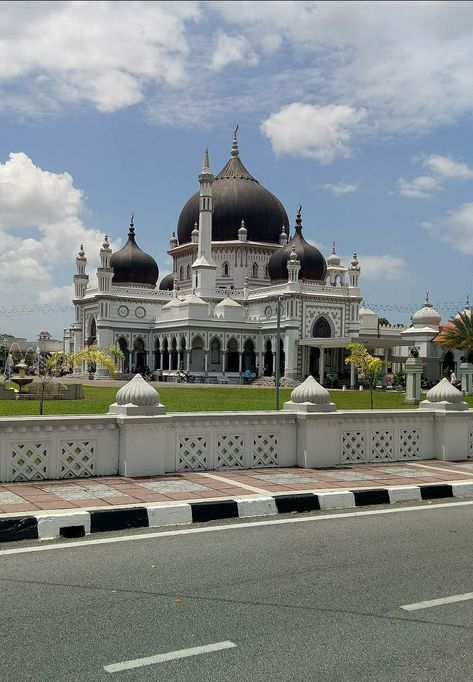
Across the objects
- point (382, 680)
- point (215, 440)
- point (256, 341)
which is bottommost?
point (382, 680)

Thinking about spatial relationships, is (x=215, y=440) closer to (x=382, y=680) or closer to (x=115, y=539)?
(x=115, y=539)

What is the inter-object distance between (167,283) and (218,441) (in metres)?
68.2

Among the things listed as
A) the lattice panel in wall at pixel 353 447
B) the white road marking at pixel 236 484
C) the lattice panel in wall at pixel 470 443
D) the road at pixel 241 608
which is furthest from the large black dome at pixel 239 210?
the road at pixel 241 608

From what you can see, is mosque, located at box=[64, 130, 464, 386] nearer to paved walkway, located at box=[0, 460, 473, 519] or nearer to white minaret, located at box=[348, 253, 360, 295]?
white minaret, located at box=[348, 253, 360, 295]

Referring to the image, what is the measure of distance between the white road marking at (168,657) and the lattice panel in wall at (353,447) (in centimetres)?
697

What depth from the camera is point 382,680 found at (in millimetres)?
3885

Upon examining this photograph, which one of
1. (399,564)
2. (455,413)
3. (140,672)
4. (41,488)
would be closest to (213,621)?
(140,672)

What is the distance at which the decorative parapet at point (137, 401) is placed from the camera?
942 centimetres

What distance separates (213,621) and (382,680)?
116 cm

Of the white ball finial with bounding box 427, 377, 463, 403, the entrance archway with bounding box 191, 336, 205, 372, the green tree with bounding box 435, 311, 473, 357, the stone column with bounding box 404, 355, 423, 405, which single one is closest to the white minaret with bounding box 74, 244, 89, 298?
the entrance archway with bounding box 191, 336, 205, 372

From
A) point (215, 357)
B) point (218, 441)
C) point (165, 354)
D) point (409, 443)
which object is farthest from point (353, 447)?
point (165, 354)

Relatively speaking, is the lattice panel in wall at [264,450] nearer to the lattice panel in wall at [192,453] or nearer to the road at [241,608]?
the lattice panel in wall at [192,453]

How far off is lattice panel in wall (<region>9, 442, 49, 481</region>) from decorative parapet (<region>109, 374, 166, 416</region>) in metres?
1.02

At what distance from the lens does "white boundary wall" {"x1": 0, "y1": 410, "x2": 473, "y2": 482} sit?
897 cm
